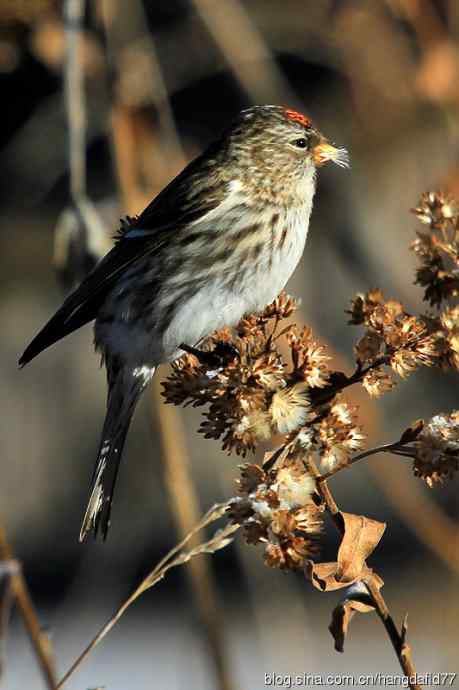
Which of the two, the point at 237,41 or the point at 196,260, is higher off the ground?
the point at 237,41

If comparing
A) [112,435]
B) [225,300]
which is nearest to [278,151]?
[225,300]

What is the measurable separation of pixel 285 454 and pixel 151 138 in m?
2.11

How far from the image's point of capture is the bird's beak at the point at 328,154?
275 cm

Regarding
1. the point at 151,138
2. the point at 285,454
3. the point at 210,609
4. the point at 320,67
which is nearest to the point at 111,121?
the point at 151,138

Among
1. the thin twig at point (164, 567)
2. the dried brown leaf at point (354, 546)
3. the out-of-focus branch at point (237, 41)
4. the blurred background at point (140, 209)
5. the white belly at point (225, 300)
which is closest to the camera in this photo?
the dried brown leaf at point (354, 546)

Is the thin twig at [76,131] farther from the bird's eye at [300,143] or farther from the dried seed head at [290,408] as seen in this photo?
the dried seed head at [290,408]

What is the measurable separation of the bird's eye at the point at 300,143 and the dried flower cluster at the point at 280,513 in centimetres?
161

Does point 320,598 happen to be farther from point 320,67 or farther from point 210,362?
point 210,362

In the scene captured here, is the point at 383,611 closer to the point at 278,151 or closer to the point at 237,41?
the point at 278,151

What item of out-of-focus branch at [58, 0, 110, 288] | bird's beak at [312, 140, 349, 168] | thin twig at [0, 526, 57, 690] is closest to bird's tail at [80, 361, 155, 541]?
out-of-focus branch at [58, 0, 110, 288]

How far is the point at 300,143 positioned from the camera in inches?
114

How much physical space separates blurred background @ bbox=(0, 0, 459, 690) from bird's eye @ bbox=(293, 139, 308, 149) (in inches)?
11.1

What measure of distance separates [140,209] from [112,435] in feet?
1.80

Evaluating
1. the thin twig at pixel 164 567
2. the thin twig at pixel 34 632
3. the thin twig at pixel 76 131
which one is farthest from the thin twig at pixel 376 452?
the thin twig at pixel 76 131
